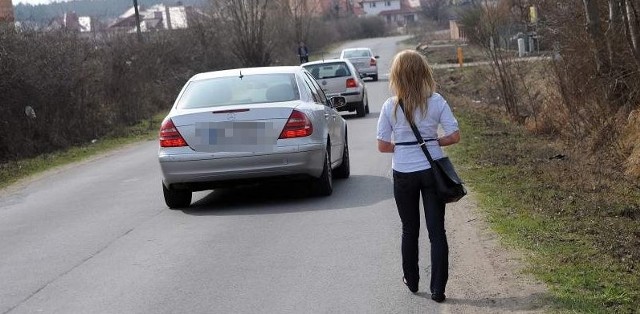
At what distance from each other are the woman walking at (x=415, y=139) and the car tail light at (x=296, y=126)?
4.23 meters

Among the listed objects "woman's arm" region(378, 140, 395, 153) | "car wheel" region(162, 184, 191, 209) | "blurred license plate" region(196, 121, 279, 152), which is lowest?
"car wheel" region(162, 184, 191, 209)

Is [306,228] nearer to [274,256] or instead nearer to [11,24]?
[274,256]

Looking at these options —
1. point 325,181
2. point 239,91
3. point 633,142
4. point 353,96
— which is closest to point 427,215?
point 325,181

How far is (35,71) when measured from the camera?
21.2 m

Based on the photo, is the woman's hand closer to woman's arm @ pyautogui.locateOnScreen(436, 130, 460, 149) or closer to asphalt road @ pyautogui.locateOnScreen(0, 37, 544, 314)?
woman's arm @ pyautogui.locateOnScreen(436, 130, 460, 149)

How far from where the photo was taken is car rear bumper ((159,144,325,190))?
35.0ft

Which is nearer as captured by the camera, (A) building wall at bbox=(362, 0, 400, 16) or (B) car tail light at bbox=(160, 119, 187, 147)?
(B) car tail light at bbox=(160, 119, 187, 147)

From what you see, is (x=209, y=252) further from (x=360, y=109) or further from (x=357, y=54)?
(x=357, y=54)

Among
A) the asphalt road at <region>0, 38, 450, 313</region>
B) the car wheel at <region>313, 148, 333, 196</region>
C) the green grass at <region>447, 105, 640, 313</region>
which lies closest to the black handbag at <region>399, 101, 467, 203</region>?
the asphalt road at <region>0, 38, 450, 313</region>

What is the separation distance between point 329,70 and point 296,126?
47.7 ft

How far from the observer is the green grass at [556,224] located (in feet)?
21.0

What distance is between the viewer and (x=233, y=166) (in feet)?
35.1

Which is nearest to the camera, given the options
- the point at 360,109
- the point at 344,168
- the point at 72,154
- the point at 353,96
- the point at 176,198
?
the point at 176,198

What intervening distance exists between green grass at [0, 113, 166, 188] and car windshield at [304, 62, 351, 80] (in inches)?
173
